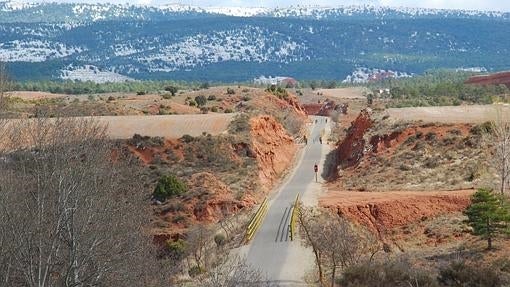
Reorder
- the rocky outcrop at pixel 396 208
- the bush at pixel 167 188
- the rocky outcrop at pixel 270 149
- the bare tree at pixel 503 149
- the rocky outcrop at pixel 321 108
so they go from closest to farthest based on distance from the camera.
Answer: the bare tree at pixel 503 149, the rocky outcrop at pixel 396 208, the bush at pixel 167 188, the rocky outcrop at pixel 270 149, the rocky outcrop at pixel 321 108

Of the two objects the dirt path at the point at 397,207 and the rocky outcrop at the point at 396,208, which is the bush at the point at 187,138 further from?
the rocky outcrop at the point at 396,208

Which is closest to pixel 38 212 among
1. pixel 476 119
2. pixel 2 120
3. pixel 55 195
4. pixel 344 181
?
pixel 55 195

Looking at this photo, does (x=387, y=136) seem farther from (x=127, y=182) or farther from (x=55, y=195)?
(x=55, y=195)

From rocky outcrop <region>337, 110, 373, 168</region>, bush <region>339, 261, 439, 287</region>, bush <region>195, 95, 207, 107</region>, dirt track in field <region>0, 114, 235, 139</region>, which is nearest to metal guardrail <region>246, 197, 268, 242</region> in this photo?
bush <region>339, 261, 439, 287</region>

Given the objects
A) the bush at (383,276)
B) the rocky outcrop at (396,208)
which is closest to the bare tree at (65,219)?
the bush at (383,276)

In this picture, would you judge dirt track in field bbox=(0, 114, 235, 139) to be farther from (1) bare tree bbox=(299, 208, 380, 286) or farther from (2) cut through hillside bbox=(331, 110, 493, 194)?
(1) bare tree bbox=(299, 208, 380, 286)

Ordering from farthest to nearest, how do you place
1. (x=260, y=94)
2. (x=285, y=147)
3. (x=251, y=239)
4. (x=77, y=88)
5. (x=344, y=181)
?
(x=77, y=88) < (x=260, y=94) < (x=285, y=147) < (x=344, y=181) < (x=251, y=239)
